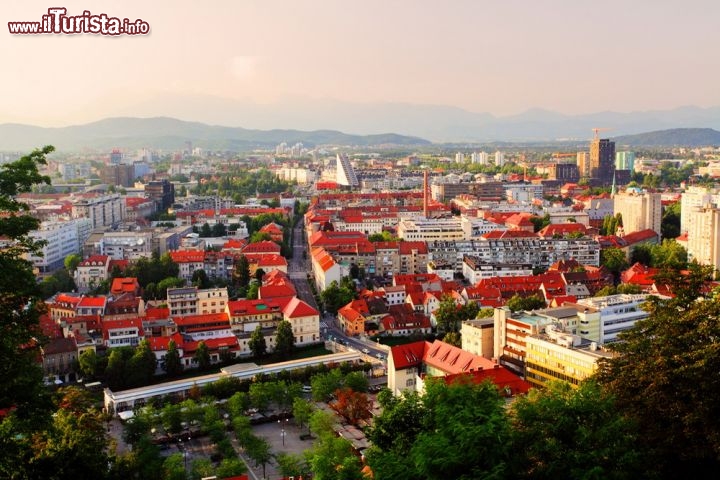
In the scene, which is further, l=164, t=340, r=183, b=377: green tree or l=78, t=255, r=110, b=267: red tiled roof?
l=78, t=255, r=110, b=267: red tiled roof

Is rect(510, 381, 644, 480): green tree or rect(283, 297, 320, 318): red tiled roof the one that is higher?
rect(510, 381, 644, 480): green tree

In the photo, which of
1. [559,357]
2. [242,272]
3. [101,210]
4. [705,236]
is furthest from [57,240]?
[705,236]

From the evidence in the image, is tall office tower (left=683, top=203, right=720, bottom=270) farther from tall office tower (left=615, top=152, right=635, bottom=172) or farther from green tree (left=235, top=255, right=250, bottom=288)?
tall office tower (left=615, top=152, right=635, bottom=172)

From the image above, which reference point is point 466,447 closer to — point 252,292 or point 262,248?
point 252,292

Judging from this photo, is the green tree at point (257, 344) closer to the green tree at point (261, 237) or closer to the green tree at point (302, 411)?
the green tree at point (302, 411)

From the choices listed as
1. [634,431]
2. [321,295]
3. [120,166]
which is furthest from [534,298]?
[120,166]

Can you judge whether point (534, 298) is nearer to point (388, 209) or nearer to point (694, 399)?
point (694, 399)

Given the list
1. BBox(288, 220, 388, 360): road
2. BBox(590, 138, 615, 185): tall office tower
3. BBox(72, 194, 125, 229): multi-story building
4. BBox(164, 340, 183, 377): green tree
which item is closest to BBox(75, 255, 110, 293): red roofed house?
BBox(288, 220, 388, 360): road

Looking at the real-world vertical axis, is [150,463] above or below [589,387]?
below
